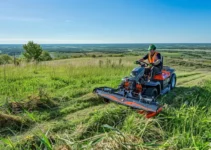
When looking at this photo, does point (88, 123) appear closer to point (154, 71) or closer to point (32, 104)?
point (32, 104)

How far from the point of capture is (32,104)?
16.7 feet

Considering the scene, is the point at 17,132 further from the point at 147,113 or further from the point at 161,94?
the point at 161,94

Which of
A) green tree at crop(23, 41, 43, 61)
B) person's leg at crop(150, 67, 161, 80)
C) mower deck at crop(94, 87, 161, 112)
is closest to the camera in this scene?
mower deck at crop(94, 87, 161, 112)

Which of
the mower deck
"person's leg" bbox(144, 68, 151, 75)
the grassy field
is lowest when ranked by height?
the grassy field

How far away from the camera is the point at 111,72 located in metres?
10.9

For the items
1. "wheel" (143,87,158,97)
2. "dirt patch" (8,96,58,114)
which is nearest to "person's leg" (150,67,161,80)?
"wheel" (143,87,158,97)

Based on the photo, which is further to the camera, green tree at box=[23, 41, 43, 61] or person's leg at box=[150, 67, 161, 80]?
green tree at box=[23, 41, 43, 61]

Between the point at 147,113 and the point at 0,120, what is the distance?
3.03 m

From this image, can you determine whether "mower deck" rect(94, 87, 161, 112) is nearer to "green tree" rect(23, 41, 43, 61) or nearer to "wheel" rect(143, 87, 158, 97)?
"wheel" rect(143, 87, 158, 97)

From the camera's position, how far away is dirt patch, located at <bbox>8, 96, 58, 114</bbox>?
4824mm

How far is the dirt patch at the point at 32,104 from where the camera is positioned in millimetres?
4824

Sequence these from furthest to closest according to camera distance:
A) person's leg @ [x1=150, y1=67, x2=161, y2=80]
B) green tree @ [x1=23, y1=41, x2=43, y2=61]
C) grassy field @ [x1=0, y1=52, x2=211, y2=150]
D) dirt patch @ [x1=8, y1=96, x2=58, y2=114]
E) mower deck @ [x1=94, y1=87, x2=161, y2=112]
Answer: green tree @ [x1=23, y1=41, x2=43, y2=61] → person's leg @ [x1=150, y1=67, x2=161, y2=80] → dirt patch @ [x1=8, y1=96, x2=58, y2=114] → mower deck @ [x1=94, y1=87, x2=161, y2=112] → grassy field @ [x1=0, y1=52, x2=211, y2=150]

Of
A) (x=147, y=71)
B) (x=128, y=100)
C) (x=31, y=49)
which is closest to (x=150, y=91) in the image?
(x=147, y=71)

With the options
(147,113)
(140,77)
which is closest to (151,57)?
(140,77)
